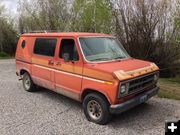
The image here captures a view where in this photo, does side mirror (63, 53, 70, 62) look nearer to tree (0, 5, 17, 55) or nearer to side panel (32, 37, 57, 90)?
side panel (32, 37, 57, 90)

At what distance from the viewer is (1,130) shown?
4.79 meters

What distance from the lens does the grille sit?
16.1 ft

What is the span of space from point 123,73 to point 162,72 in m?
7.94

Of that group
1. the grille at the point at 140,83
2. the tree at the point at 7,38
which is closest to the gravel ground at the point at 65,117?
the grille at the point at 140,83

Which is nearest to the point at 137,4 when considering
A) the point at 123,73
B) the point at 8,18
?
the point at 123,73

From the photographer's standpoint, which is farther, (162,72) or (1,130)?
(162,72)

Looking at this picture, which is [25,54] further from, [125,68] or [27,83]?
[125,68]

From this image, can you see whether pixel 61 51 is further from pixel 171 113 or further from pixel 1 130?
pixel 171 113

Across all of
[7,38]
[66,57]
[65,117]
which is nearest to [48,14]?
[7,38]

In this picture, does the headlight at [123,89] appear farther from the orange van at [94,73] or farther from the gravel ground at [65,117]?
the gravel ground at [65,117]

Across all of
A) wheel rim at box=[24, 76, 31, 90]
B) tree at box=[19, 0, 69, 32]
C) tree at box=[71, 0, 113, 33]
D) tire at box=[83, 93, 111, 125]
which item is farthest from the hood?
tree at box=[19, 0, 69, 32]

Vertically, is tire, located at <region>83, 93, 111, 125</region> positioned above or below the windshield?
below

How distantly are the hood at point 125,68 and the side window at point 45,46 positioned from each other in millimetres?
1779

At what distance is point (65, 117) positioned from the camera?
547 centimetres
